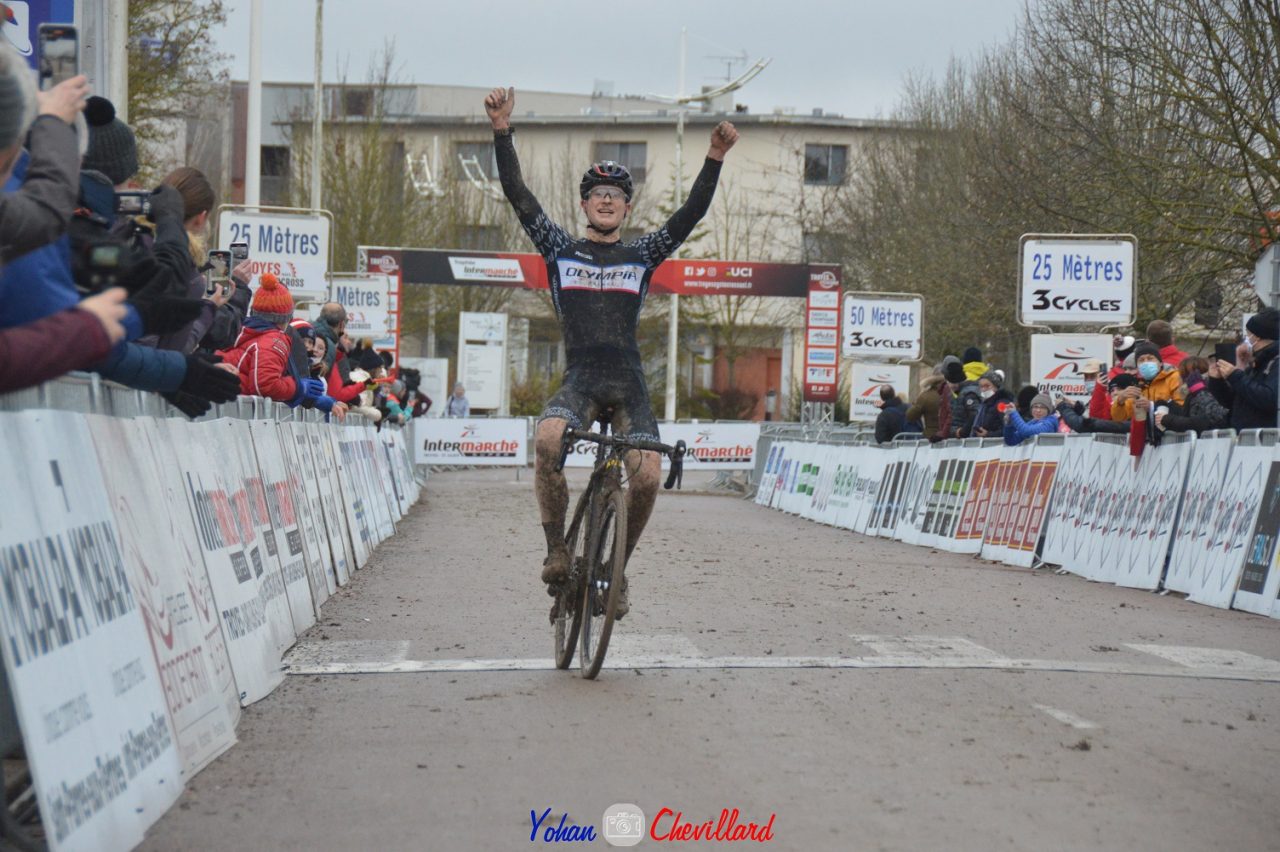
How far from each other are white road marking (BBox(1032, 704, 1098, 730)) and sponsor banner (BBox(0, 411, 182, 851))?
11.2ft

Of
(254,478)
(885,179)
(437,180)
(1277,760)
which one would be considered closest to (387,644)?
(254,478)

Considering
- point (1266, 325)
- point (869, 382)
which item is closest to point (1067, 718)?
point (1266, 325)

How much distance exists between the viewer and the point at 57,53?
7520 mm

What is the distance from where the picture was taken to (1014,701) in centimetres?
752

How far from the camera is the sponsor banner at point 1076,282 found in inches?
890

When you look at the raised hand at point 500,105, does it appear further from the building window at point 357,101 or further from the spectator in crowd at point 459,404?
the building window at point 357,101

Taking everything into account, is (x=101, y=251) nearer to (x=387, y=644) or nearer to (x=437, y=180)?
(x=387, y=644)

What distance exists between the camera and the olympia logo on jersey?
845 cm

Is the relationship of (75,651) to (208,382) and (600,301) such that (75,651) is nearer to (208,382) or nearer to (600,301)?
(208,382)

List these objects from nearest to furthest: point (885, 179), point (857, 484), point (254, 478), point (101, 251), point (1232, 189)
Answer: point (101, 251) → point (254, 478) → point (857, 484) → point (1232, 189) → point (885, 179)

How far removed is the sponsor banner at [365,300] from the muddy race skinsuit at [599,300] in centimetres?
2737

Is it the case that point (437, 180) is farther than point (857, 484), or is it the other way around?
point (437, 180)

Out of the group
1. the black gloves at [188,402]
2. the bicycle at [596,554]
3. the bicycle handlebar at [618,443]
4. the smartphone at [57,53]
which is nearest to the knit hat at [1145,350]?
the bicycle at [596,554]

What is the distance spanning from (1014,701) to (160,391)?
3693mm
